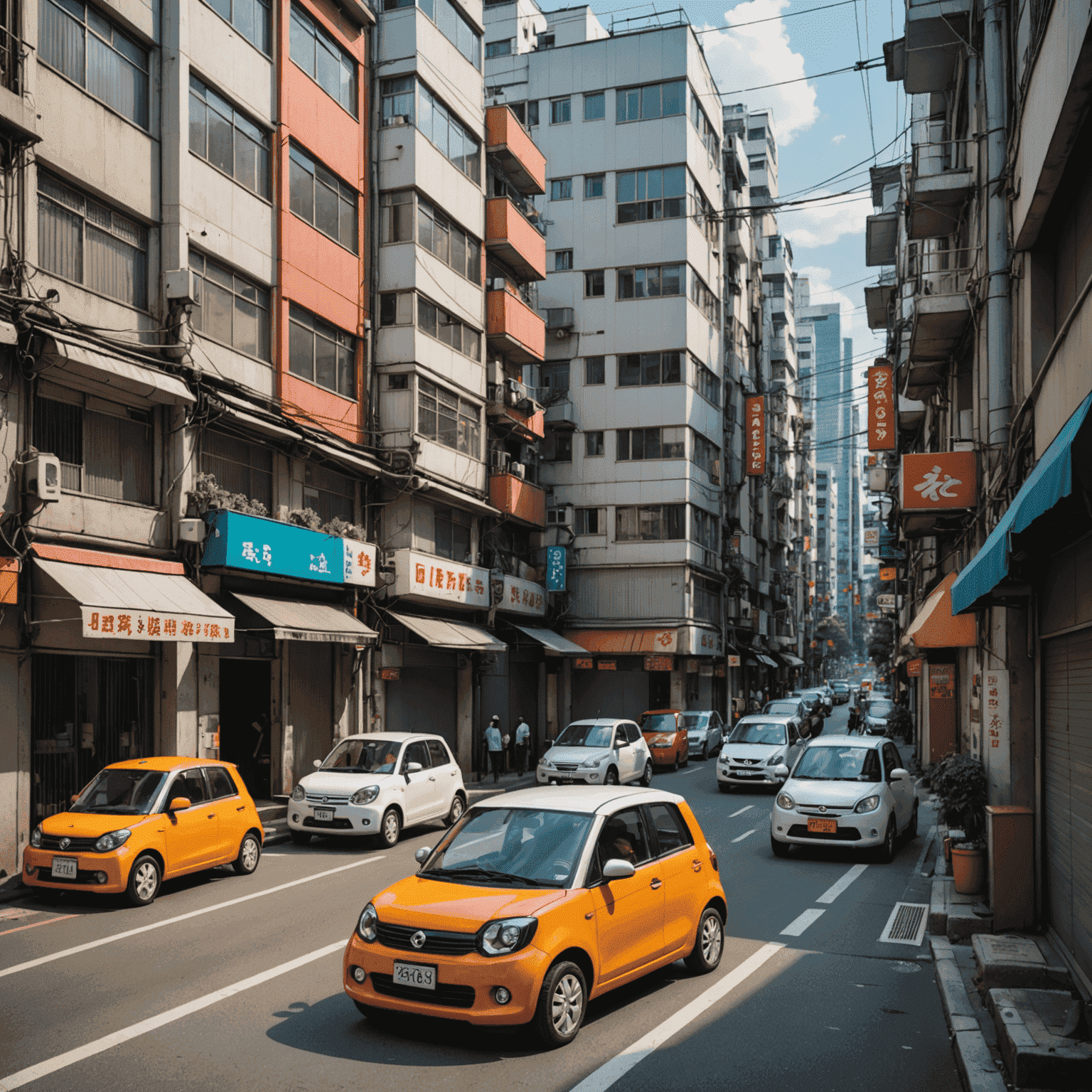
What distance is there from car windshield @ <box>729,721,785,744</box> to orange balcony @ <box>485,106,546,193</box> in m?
19.1

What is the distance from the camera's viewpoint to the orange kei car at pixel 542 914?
7.20 meters

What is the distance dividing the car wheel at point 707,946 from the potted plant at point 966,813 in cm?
356

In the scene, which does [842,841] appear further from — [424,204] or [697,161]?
[697,161]

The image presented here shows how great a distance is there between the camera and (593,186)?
45.9 m

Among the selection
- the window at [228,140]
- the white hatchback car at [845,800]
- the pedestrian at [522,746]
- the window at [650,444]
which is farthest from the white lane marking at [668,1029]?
the window at [650,444]

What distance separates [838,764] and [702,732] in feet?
66.9

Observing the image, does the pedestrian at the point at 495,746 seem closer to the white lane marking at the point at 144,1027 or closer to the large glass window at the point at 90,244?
the large glass window at the point at 90,244

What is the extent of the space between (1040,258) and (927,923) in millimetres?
7389

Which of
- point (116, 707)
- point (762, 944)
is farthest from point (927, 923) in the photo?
point (116, 707)

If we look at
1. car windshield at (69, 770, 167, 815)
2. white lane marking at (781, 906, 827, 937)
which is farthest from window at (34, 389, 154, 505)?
white lane marking at (781, 906, 827, 937)

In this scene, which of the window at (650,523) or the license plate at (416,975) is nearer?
the license plate at (416,975)

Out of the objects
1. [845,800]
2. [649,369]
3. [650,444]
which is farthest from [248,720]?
[649,369]

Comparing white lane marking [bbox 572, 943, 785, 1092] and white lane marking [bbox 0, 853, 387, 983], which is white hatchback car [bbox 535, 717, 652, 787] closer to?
white lane marking [bbox 0, 853, 387, 983]

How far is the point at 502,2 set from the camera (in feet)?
173
